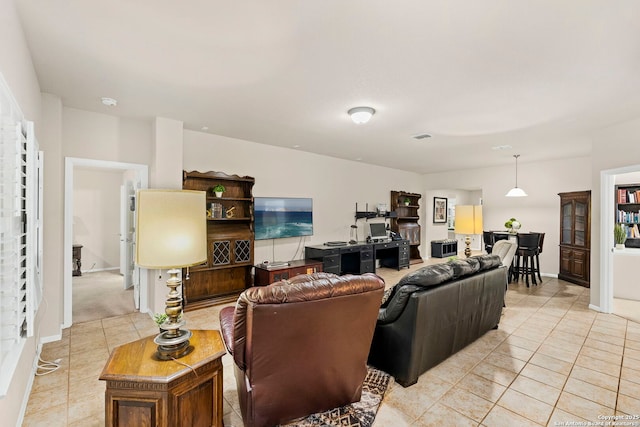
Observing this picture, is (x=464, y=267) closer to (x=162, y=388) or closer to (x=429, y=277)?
(x=429, y=277)

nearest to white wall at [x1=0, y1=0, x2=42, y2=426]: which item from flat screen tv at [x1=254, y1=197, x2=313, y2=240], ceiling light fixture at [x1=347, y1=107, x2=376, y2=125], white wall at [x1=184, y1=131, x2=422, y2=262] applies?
white wall at [x1=184, y1=131, x2=422, y2=262]

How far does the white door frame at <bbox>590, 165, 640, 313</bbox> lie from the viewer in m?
4.07

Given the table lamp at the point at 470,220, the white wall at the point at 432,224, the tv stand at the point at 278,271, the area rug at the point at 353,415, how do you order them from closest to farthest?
the area rug at the point at 353,415, the table lamp at the point at 470,220, the tv stand at the point at 278,271, the white wall at the point at 432,224

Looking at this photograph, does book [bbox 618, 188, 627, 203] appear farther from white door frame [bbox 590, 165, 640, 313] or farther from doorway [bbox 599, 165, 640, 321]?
white door frame [bbox 590, 165, 640, 313]

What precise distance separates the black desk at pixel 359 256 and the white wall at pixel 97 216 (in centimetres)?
479

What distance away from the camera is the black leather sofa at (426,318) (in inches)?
93.0

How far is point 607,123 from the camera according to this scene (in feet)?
12.8

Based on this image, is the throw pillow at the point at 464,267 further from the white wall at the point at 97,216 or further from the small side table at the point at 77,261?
the white wall at the point at 97,216

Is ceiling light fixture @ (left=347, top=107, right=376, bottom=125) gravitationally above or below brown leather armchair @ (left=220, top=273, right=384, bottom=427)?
above

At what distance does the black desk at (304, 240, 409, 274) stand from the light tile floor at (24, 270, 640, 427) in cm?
226

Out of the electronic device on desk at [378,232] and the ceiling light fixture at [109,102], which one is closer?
the ceiling light fixture at [109,102]

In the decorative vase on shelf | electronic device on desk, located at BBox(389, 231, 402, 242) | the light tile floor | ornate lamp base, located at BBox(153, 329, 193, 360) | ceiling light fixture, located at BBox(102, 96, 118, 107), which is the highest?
ceiling light fixture, located at BBox(102, 96, 118, 107)

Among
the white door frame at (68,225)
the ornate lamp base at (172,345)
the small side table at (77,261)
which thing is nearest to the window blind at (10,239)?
the ornate lamp base at (172,345)

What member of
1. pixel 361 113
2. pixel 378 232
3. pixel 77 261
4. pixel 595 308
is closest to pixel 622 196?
pixel 595 308
